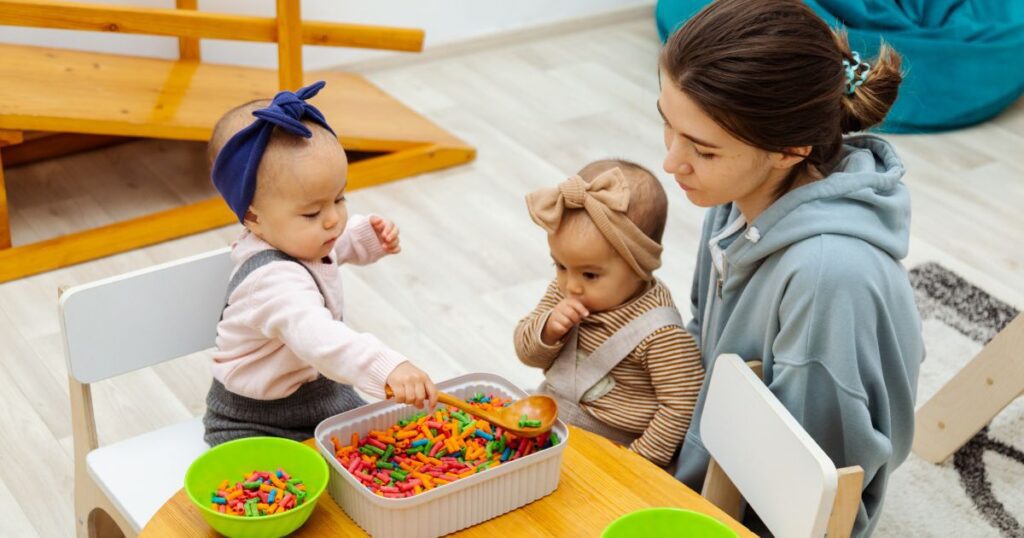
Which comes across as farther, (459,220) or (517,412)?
(459,220)

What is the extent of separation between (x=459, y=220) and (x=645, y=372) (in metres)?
1.56

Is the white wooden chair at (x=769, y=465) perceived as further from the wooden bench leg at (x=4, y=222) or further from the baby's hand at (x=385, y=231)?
the wooden bench leg at (x=4, y=222)

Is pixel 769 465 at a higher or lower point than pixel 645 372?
higher

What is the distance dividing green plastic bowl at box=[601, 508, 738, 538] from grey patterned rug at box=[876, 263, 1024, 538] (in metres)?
1.11

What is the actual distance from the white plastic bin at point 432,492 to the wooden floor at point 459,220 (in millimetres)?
988

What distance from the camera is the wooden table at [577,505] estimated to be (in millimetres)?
1421

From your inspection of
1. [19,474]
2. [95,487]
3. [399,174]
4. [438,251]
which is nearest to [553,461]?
[95,487]

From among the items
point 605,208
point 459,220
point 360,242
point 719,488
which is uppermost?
point 605,208

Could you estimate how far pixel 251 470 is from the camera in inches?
58.6

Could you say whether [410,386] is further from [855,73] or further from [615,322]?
[855,73]

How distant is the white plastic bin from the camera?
1.38m

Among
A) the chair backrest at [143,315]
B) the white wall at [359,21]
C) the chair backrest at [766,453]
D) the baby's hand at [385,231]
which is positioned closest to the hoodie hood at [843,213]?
the chair backrest at [766,453]

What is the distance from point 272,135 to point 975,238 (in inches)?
96.5

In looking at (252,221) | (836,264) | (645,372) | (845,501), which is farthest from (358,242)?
(845,501)
